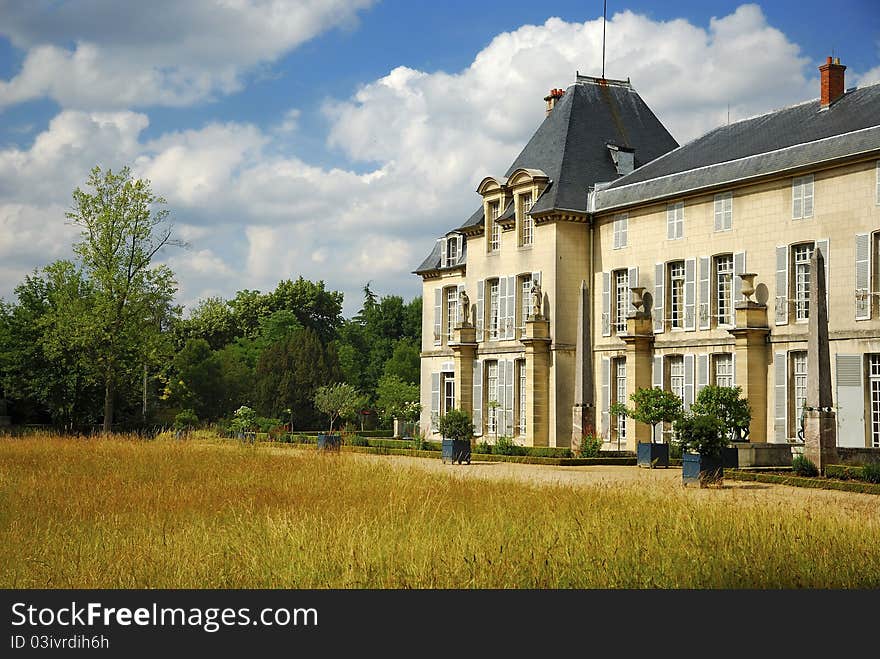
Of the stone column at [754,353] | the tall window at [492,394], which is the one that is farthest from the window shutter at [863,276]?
the tall window at [492,394]

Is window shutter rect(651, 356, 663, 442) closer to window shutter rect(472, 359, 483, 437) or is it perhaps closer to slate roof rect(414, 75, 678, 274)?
slate roof rect(414, 75, 678, 274)

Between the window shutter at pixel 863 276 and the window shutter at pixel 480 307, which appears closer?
the window shutter at pixel 863 276

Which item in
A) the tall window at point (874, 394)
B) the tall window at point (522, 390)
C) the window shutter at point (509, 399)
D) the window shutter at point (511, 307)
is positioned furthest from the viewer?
the window shutter at point (511, 307)

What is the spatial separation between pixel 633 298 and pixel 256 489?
22252mm

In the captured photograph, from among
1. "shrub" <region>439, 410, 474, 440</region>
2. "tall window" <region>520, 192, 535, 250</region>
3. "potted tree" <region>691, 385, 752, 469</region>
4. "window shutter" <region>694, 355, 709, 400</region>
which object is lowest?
"shrub" <region>439, 410, 474, 440</region>

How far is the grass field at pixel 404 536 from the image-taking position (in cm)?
798

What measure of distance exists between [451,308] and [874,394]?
20.2 meters

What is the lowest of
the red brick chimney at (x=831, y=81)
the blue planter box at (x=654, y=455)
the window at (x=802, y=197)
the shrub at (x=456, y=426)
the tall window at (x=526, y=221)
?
the blue planter box at (x=654, y=455)

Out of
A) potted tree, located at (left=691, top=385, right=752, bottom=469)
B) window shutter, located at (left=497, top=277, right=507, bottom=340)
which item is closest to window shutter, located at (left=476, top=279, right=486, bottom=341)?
Answer: window shutter, located at (left=497, top=277, right=507, bottom=340)

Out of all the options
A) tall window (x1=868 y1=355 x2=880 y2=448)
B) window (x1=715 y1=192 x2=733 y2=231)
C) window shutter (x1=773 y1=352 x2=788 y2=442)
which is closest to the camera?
tall window (x1=868 y1=355 x2=880 y2=448)

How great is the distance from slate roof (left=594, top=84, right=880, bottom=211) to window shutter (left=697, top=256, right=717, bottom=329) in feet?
7.47

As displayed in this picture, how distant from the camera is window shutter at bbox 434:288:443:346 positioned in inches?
1709

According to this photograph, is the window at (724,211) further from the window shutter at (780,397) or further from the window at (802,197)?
the window shutter at (780,397)

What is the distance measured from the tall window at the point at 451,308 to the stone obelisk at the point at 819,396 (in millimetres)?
21150
